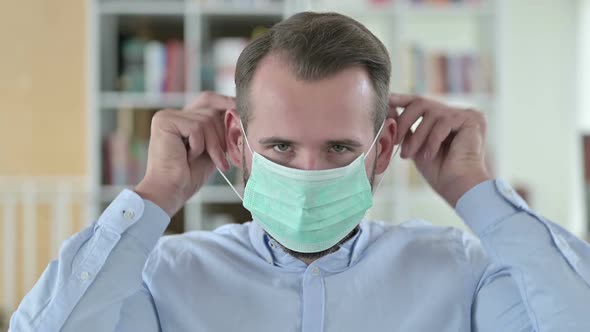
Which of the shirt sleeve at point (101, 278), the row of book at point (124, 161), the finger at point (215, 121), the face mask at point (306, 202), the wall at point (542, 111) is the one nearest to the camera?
the shirt sleeve at point (101, 278)

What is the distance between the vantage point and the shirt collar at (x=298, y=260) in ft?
4.57

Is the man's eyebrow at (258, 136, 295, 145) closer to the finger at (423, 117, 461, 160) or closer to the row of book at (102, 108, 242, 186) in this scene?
the finger at (423, 117, 461, 160)

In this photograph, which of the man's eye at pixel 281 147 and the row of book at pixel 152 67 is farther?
the row of book at pixel 152 67

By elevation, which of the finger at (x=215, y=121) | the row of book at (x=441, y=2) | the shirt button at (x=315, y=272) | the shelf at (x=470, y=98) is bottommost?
the shirt button at (x=315, y=272)

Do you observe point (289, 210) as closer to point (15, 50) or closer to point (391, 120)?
point (391, 120)

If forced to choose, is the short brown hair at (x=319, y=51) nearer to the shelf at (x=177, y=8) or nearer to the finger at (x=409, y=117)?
the finger at (x=409, y=117)

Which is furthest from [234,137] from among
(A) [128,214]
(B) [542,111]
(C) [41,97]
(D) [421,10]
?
(B) [542,111]

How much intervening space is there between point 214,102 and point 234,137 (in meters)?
0.09

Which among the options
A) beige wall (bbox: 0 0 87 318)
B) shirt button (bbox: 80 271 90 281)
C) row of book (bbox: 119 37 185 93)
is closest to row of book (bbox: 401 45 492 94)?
row of book (bbox: 119 37 185 93)

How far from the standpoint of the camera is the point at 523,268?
51.5 inches

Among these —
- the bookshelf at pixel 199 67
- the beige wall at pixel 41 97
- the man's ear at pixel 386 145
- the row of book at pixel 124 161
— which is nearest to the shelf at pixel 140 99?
the bookshelf at pixel 199 67

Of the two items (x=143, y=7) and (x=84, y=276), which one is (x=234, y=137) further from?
(x=143, y=7)

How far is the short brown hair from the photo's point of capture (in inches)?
51.8

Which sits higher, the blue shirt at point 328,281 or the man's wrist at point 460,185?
the man's wrist at point 460,185
